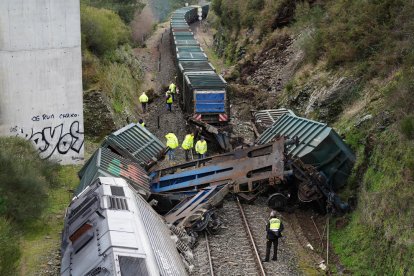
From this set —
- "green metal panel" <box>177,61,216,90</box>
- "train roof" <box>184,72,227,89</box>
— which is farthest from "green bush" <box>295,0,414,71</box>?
"green metal panel" <box>177,61,216,90</box>

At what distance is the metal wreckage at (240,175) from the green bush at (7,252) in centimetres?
356

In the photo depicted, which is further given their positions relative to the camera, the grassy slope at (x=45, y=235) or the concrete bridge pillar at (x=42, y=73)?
the concrete bridge pillar at (x=42, y=73)

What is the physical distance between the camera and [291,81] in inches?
1127

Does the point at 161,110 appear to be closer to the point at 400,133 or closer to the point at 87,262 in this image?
the point at 400,133

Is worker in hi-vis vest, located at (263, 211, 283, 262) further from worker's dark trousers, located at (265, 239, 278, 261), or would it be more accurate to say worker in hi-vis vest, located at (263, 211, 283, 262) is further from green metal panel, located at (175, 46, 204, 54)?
green metal panel, located at (175, 46, 204, 54)

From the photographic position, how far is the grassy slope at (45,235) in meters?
13.2

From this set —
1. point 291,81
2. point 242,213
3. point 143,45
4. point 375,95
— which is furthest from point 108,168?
point 143,45

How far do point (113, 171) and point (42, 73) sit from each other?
21.0ft

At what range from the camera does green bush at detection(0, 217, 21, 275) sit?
1054 cm

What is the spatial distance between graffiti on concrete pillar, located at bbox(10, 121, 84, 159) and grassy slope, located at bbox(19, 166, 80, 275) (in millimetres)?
1882

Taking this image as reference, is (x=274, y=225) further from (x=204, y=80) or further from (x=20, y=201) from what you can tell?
(x=204, y=80)

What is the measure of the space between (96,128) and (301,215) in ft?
36.0

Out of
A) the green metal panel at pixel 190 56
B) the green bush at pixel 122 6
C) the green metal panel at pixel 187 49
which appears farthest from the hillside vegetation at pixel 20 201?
the green bush at pixel 122 6

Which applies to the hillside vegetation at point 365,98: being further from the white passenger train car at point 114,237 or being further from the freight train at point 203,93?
the white passenger train car at point 114,237
